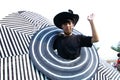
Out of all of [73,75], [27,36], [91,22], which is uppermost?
[91,22]

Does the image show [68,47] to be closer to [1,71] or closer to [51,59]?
[51,59]

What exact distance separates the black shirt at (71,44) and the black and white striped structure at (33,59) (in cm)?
13

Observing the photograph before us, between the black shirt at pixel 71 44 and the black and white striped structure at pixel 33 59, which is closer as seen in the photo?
the black and white striped structure at pixel 33 59

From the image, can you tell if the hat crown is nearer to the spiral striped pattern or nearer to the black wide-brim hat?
the black wide-brim hat

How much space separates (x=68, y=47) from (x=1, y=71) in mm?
1416

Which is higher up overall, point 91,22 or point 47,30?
point 91,22

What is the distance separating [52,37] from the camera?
695 centimetres

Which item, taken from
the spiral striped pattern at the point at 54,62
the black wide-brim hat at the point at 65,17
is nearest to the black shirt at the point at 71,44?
the spiral striped pattern at the point at 54,62

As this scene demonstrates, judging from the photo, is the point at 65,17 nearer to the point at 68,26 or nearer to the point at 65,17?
the point at 65,17

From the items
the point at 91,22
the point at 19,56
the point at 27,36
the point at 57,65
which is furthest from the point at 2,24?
the point at 91,22

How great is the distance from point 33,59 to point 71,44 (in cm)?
82

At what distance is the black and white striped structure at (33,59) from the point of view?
624cm

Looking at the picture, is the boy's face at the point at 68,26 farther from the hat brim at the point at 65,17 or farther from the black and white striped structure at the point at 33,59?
the black and white striped structure at the point at 33,59

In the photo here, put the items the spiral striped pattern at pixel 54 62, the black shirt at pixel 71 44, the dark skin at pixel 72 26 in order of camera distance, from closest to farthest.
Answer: the dark skin at pixel 72 26 < the spiral striped pattern at pixel 54 62 < the black shirt at pixel 71 44
